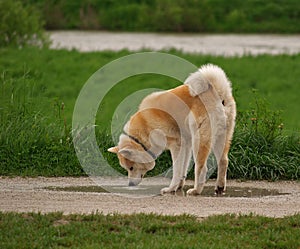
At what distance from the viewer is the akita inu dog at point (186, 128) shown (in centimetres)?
885

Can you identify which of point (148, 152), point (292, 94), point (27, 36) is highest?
point (27, 36)

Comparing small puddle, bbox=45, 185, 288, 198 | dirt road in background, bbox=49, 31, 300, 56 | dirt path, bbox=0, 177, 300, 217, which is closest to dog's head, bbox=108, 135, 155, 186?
small puddle, bbox=45, 185, 288, 198

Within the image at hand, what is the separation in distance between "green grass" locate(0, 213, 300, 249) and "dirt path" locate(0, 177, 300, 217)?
1.36 feet

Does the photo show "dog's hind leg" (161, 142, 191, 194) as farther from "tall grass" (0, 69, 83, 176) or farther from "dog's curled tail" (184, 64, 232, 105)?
"tall grass" (0, 69, 83, 176)

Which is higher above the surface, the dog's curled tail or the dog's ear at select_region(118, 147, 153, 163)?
the dog's curled tail

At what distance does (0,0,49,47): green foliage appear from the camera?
2205 cm

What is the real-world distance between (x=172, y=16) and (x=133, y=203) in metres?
27.5

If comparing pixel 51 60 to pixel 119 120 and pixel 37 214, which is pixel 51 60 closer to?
pixel 119 120

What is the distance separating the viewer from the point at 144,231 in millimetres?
6863

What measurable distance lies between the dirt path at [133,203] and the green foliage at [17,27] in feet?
44.6

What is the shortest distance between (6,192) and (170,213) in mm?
2211

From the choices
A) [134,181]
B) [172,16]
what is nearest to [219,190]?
[134,181]

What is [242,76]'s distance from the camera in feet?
67.1

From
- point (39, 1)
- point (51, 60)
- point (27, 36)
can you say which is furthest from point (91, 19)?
point (51, 60)
